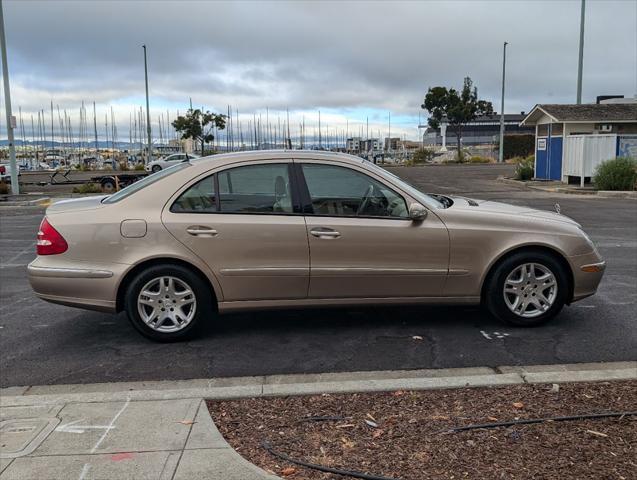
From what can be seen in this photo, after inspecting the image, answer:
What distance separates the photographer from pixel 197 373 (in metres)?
4.70

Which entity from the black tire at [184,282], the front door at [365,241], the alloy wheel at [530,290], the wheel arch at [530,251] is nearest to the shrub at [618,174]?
the wheel arch at [530,251]

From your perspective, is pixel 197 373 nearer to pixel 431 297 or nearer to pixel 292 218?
pixel 292 218

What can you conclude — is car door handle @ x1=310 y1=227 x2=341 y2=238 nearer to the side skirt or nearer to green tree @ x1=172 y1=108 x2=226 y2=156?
the side skirt

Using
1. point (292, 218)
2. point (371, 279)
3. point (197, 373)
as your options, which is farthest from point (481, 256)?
point (197, 373)

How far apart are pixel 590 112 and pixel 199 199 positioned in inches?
994

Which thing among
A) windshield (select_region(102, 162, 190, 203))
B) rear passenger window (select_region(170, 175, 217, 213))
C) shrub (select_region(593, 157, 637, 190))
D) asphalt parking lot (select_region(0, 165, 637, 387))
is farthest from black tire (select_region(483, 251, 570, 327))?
shrub (select_region(593, 157, 637, 190))

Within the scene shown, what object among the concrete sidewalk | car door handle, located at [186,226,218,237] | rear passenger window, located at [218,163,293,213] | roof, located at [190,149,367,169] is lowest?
the concrete sidewalk

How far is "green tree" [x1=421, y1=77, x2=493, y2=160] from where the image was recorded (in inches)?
2264

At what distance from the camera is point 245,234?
5.18 metres

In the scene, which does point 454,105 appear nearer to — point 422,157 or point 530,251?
point 422,157

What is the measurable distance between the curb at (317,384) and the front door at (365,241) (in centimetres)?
93

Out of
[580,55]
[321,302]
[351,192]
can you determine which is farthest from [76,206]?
[580,55]

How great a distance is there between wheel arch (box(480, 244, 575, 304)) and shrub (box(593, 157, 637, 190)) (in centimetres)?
1820

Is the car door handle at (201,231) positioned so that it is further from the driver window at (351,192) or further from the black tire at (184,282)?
the driver window at (351,192)
